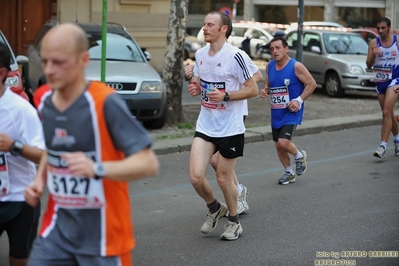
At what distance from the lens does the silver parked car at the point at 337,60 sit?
20.7m

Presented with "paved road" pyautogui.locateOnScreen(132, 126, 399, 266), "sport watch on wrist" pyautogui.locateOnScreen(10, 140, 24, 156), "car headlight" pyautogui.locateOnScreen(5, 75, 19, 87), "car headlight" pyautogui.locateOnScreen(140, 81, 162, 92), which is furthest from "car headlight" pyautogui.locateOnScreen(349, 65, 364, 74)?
"sport watch on wrist" pyautogui.locateOnScreen(10, 140, 24, 156)

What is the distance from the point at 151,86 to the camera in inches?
536

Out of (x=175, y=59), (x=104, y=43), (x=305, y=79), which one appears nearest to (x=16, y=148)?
(x=305, y=79)

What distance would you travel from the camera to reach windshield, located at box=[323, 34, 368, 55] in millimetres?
21922

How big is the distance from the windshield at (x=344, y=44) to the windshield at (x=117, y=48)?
8.39m

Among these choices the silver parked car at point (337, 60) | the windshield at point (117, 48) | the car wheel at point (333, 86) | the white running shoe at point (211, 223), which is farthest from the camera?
the car wheel at point (333, 86)

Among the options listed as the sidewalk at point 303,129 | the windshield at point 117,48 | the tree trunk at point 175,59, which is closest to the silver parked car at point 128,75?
the windshield at point 117,48

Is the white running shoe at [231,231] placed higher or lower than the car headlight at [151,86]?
lower

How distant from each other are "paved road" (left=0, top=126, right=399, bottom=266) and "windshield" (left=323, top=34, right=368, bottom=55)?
9949 mm

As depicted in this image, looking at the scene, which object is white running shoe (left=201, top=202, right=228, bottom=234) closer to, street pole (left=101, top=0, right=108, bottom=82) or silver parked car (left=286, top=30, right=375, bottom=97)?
street pole (left=101, top=0, right=108, bottom=82)

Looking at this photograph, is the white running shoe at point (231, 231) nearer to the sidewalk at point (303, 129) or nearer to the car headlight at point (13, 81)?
the car headlight at point (13, 81)

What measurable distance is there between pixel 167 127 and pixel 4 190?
9.64m

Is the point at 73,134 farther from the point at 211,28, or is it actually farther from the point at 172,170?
the point at 172,170

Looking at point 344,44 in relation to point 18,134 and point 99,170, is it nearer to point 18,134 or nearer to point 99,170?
point 18,134
